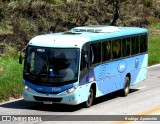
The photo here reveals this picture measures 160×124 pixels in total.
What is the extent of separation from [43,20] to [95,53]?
51.7ft

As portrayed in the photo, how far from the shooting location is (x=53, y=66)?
56.4 feet

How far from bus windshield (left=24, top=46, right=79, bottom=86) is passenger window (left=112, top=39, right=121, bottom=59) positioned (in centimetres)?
311

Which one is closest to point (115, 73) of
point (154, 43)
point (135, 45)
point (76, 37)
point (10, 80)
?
point (135, 45)

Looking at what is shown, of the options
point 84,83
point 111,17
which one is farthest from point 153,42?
point 84,83

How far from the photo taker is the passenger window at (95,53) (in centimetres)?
1823

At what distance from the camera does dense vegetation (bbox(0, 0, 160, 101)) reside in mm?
22594

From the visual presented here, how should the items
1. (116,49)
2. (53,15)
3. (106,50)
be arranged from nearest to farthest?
(106,50), (116,49), (53,15)

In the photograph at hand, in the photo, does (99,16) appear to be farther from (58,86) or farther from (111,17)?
(58,86)

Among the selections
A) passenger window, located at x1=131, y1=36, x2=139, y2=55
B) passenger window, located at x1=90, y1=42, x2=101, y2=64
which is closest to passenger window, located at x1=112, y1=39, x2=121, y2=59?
passenger window, located at x1=90, y1=42, x2=101, y2=64

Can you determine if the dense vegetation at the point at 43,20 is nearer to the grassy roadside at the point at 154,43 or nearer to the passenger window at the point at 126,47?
the grassy roadside at the point at 154,43

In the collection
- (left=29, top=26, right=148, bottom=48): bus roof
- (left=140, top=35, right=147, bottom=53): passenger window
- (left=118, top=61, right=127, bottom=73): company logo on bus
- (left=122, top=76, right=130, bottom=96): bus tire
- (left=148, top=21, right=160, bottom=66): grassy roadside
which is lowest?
(left=148, top=21, right=160, bottom=66): grassy roadside

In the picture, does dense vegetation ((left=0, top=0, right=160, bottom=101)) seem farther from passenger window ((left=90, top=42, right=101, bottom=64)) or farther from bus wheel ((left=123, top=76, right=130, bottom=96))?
bus wheel ((left=123, top=76, right=130, bottom=96))

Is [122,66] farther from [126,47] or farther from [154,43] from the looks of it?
[154,43]

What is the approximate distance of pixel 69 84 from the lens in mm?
17031
